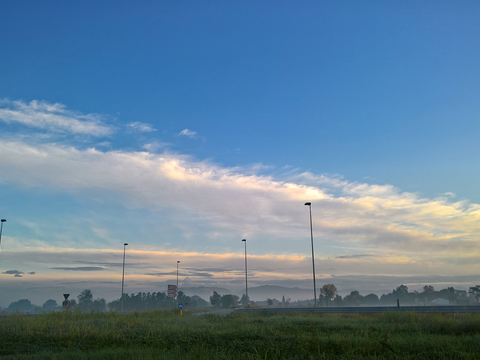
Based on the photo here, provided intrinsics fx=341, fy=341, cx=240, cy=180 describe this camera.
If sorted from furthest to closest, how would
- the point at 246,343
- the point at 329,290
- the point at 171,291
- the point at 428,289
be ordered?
the point at 428,289, the point at 329,290, the point at 171,291, the point at 246,343

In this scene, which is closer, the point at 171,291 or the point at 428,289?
the point at 171,291

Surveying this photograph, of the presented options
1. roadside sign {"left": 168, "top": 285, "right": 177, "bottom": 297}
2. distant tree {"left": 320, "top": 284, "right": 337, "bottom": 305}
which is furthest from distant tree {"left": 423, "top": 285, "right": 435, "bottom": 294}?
roadside sign {"left": 168, "top": 285, "right": 177, "bottom": 297}

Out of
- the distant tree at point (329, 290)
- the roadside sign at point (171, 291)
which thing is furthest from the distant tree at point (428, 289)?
the roadside sign at point (171, 291)

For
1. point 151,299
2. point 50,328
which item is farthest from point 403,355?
point 151,299

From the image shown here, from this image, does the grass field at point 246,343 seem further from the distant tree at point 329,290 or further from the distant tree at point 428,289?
the distant tree at point 428,289

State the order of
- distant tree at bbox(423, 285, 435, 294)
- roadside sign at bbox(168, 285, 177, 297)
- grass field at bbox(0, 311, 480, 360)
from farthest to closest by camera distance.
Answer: distant tree at bbox(423, 285, 435, 294)
roadside sign at bbox(168, 285, 177, 297)
grass field at bbox(0, 311, 480, 360)

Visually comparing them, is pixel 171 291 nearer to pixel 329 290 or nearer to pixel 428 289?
pixel 329 290

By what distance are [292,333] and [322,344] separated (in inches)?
155

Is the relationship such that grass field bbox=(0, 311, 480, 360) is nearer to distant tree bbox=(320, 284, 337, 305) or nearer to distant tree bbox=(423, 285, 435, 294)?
distant tree bbox=(320, 284, 337, 305)

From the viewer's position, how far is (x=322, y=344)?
1394cm

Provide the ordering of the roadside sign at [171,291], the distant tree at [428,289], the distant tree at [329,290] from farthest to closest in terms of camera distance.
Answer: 1. the distant tree at [428,289]
2. the distant tree at [329,290]
3. the roadside sign at [171,291]

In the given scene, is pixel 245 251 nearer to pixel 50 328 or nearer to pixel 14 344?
pixel 50 328

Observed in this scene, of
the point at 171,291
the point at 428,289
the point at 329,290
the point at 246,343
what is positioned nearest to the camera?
the point at 246,343

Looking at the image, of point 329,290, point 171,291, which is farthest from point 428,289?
point 171,291
